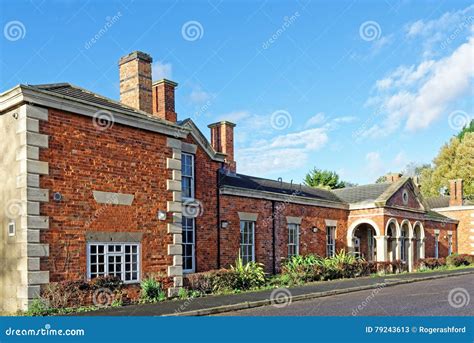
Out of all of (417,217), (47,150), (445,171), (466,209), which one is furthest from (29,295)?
(445,171)

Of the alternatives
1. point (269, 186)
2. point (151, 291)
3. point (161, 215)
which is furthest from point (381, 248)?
point (151, 291)

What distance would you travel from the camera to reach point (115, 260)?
1511 centimetres

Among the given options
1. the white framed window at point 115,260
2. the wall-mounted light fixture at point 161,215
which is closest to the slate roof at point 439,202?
the wall-mounted light fixture at point 161,215

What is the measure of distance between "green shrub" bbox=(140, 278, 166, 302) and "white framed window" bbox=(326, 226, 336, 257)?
13229mm

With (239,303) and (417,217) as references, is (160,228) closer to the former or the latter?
(239,303)

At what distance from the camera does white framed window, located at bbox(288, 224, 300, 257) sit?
24.7m

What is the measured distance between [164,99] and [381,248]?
48.3 ft

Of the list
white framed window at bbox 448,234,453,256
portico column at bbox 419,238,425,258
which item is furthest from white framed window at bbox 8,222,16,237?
white framed window at bbox 448,234,453,256

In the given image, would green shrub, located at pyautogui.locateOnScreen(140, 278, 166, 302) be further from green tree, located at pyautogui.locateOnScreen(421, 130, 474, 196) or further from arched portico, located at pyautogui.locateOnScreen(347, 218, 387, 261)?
green tree, located at pyautogui.locateOnScreen(421, 130, 474, 196)

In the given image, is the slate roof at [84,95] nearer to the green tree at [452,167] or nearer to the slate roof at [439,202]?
the slate roof at [439,202]

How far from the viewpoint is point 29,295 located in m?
12.7

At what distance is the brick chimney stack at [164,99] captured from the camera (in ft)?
66.4

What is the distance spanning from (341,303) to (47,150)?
349 inches

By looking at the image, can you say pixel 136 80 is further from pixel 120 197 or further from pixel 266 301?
pixel 266 301
